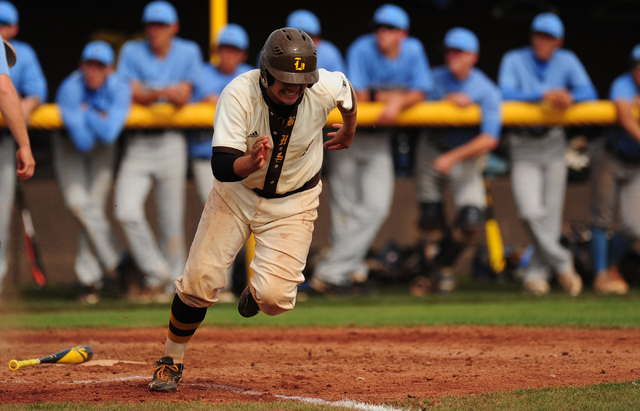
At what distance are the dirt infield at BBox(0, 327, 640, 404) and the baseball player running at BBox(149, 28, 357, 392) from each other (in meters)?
0.42

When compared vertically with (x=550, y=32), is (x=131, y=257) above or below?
below

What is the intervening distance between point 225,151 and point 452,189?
15.2 ft

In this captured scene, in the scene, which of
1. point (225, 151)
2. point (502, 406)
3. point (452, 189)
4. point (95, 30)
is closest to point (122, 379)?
point (225, 151)

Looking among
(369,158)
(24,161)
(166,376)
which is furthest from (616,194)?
(24,161)

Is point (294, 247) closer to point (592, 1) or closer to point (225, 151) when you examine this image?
point (225, 151)

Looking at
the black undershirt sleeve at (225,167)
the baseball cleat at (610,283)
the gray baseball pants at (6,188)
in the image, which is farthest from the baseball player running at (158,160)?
the baseball cleat at (610,283)

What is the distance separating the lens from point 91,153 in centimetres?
770

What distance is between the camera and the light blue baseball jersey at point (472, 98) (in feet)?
26.1

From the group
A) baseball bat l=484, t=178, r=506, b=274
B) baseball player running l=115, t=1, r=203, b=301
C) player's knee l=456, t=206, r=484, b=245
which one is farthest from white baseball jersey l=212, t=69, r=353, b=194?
baseball bat l=484, t=178, r=506, b=274

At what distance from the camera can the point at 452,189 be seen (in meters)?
8.03

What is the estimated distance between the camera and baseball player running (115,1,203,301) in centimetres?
757

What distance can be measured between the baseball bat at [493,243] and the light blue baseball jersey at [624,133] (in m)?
1.35

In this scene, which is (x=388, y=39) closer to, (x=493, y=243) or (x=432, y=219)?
(x=432, y=219)

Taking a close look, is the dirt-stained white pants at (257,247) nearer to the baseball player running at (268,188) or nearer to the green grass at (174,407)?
the baseball player running at (268,188)
